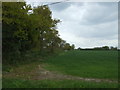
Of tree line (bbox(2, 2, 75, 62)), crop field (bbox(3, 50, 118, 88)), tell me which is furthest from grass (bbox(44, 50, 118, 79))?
tree line (bbox(2, 2, 75, 62))

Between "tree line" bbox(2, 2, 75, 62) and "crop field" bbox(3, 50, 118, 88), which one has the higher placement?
→ "tree line" bbox(2, 2, 75, 62)

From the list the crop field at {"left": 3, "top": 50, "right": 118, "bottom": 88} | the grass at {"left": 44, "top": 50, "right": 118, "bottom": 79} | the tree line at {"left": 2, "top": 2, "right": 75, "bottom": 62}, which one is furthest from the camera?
the tree line at {"left": 2, "top": 2, "right": 75, "bottom": 62}

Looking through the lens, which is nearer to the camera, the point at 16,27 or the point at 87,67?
the point at 87,67

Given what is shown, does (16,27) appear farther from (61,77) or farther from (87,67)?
(61,77)

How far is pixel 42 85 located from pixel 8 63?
13906 millimetres

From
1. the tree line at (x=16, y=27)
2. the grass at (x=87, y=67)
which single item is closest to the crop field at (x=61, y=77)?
the grass at (x=87, y=67)

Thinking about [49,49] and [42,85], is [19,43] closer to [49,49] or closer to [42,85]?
[42,85]

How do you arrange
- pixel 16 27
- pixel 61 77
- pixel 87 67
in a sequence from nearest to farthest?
pixel 61 77
pixel 87 67
pixel 16 27

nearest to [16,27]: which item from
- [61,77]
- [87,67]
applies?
[87,67]

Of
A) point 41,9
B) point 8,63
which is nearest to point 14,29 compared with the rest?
point 8,63

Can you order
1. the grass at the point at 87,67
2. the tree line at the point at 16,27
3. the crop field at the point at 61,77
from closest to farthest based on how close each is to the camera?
1. the crop field at the point at 61,77
2. the grass at the point at 87,67
3. the tree line at the point at 16,27

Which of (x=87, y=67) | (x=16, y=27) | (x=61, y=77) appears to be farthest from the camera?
(x=16, y=27)

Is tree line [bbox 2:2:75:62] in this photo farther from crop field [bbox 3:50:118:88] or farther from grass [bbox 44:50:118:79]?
crop field [bbox 3:50:118:88]

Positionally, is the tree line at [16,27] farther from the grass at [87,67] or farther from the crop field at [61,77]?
the crop field at [61,77]
